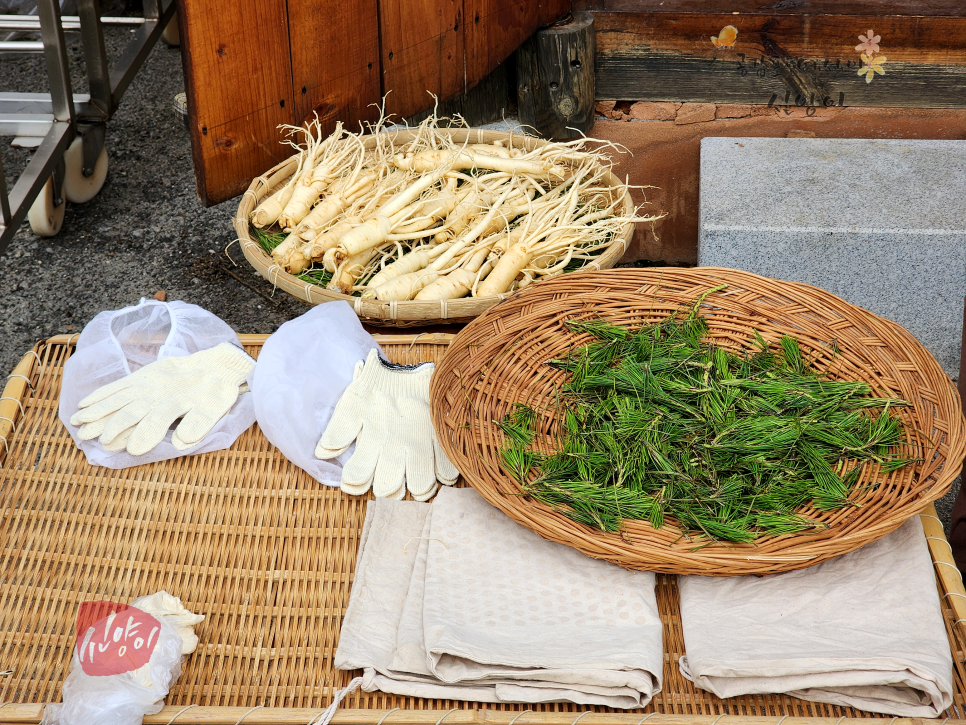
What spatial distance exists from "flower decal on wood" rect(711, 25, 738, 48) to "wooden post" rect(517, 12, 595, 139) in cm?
41

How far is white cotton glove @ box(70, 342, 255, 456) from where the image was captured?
5.36 feet

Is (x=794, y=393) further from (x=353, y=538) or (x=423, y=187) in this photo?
(x=423, y=187)

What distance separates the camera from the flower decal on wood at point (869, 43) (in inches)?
107

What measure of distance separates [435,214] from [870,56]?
1.66 metres

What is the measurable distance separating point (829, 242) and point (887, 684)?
1396mm

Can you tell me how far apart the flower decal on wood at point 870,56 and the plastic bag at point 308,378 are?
202 cm

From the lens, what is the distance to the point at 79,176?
3225 millimetres

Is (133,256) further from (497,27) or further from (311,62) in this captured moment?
(497,27)

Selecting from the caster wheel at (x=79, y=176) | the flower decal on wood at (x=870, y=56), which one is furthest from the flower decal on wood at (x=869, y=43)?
the caster wheel at (x=79, y=176)

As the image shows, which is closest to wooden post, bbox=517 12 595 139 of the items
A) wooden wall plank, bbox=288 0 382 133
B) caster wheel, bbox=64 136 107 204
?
wooden wall plank, bbox=288 0 382 133

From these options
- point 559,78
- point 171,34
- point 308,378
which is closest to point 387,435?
point 308,378

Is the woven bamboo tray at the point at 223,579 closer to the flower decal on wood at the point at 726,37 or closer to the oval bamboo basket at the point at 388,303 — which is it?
the oval bamboo basket at the point at 388,303

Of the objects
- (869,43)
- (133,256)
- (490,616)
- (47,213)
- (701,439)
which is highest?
(869,43)

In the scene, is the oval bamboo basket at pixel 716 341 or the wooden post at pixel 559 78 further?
the wooden post at pixel 559 78
